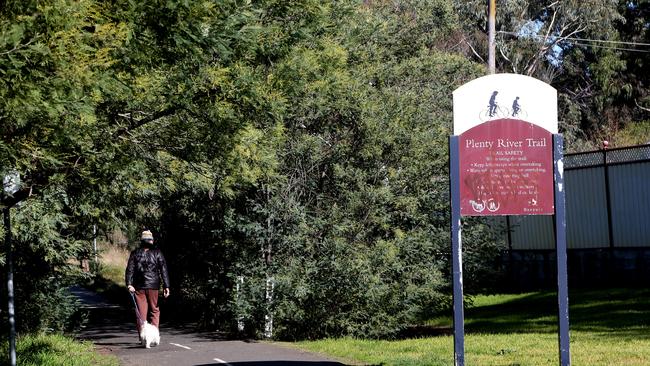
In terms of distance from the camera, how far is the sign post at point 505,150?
10203 millimetres

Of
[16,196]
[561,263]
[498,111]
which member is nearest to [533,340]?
[561,263]

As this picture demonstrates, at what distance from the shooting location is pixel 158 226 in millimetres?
20328

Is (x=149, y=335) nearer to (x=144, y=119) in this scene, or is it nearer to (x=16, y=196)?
(x=144, y=119)

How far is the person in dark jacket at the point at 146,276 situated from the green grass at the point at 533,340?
2378mm

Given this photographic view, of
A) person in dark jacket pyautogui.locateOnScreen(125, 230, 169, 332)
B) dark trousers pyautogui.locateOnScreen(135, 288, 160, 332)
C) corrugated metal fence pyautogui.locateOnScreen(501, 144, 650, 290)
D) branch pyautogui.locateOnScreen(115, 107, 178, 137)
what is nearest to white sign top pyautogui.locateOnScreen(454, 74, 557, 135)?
branch pyautogui.locateOnScreen(115, 107, 178, 137)

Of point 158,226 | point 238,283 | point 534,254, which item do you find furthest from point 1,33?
point 534,254

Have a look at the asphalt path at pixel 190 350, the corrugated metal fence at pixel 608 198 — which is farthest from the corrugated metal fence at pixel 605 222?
the asphalt path at pixel 190 350

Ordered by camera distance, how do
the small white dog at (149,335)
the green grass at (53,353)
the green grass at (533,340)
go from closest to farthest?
the green grass at (533,340) < the green grass at (53,353) < the small white dog at (149,335)

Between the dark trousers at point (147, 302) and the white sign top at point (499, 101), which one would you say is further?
the dark trousers at point (147, 302)

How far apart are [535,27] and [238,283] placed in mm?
28991

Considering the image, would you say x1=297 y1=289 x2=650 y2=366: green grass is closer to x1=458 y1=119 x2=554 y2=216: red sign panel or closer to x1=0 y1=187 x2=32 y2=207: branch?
x1=458 y1=119 x2=554 y2=216: red sign panel

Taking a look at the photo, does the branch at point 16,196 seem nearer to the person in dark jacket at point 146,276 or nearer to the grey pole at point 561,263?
the person in dark jacket at point 146,276

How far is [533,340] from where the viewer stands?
45.1 feet

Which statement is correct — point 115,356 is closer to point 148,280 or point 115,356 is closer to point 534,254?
point 148,280
